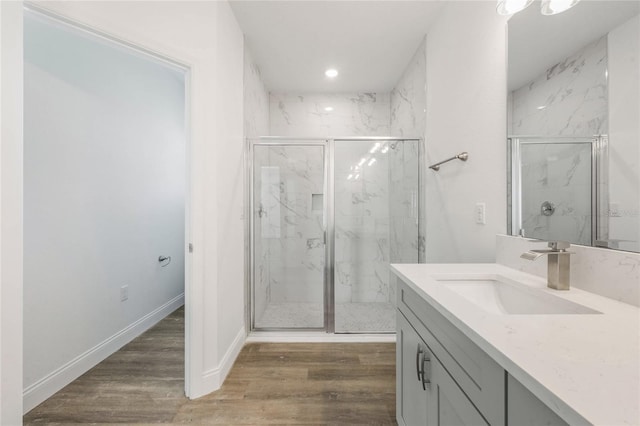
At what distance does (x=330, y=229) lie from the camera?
2.48 meters

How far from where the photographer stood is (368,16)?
2.04 meters

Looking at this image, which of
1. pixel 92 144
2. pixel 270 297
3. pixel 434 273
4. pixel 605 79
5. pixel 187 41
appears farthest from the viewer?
pixel 270 297

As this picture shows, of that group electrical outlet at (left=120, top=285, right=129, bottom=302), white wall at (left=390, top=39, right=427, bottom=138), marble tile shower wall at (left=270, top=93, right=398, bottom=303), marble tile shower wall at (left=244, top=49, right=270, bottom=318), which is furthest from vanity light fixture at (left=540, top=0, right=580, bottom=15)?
electrical outlet at (left=120, top=285, right=129, bottom=302)

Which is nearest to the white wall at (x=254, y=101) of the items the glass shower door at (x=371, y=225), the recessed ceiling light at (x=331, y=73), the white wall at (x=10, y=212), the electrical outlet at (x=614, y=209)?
the recessed ceiling light at (x=331, y=73)

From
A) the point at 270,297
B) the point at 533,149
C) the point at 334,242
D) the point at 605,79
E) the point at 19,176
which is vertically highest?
the point at 605,79

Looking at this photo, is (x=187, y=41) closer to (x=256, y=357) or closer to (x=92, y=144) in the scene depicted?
(x=92, y=144)

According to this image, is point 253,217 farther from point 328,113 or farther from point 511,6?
point 511,6

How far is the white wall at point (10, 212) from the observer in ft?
3.07

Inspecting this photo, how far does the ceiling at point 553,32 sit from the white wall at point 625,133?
2.6 inches

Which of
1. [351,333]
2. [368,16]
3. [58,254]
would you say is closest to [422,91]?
[368,16]

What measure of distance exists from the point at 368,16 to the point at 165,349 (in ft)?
9.77

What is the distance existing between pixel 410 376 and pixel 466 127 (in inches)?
55.4

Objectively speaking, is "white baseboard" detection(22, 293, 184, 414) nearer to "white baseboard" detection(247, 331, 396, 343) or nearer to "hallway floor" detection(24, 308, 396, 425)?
"hallway floor" detection(24, 308, 396, 425)

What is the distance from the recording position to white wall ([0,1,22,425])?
36.8 inches
